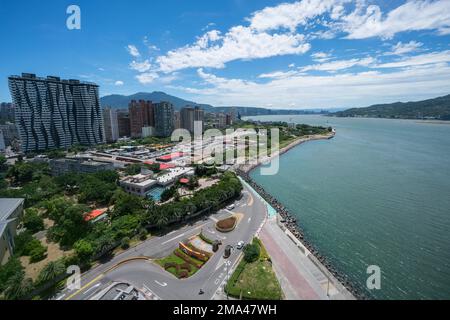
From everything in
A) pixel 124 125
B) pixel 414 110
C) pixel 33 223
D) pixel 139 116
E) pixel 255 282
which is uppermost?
pixel 414 110

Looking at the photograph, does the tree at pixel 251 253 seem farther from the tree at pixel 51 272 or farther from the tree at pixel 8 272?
the tree at pixel 8 272

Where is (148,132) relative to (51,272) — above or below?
above

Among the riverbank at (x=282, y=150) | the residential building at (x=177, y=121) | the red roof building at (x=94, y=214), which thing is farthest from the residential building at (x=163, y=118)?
the red roof building at (x=94, y=214)

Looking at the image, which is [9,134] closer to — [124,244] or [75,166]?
[75,166]

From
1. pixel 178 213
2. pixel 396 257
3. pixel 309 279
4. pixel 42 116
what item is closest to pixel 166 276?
pixel 178 213

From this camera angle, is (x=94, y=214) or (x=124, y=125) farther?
(x=124, y=125)

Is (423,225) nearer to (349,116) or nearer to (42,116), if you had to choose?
(42,116)

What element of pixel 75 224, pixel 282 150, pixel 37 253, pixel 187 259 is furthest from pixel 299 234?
pixel 282 150
